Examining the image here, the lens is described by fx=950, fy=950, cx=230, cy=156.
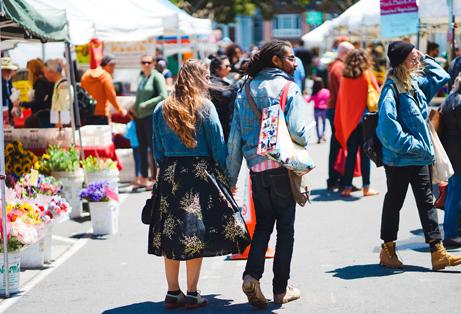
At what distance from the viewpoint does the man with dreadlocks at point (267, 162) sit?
646 centimetres

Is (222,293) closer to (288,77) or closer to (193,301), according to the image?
(193,301)

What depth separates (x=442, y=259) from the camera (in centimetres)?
754

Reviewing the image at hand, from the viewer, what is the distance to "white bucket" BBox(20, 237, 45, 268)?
848 centimetres

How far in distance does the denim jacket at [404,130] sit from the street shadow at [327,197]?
452cm

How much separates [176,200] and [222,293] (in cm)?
106

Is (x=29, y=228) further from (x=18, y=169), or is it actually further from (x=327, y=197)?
(x=327, y=197)

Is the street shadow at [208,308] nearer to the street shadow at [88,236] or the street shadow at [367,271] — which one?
the street shadow at [367,271]

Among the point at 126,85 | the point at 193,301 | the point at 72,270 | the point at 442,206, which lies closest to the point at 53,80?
the point at 72,270

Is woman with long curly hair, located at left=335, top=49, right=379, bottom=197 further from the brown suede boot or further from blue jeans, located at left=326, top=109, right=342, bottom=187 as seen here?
the brown suede boot

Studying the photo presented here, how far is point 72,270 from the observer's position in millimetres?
8422

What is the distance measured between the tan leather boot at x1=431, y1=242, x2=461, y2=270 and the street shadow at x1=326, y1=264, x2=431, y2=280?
154 mm

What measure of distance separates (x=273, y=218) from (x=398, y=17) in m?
5.84

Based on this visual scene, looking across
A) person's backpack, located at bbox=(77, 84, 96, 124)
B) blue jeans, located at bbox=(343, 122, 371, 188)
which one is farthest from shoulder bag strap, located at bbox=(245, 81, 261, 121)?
person's backpack, located at bbox=(77, 84, 96, 124)

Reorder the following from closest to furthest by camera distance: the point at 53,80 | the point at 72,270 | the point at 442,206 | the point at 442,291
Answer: the point at 442,291
the point at 72,270
the point at 442,206
the point at 53,80
